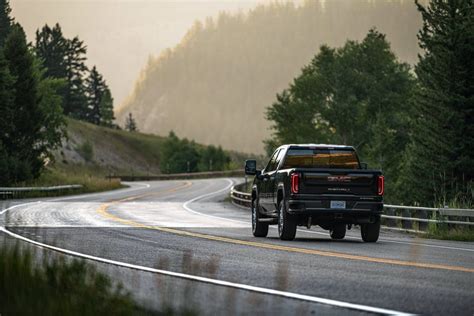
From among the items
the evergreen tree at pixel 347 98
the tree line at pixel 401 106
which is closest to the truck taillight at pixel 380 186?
the tree line at pixel 401 106

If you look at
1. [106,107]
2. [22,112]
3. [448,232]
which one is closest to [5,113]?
[22,112]

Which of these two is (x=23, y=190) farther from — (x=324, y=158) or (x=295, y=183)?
(x=295, y=183)

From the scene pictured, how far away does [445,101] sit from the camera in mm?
47656

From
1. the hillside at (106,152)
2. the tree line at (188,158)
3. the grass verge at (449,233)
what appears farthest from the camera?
the tree line at (188,158)

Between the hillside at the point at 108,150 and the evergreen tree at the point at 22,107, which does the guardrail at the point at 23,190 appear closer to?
the evergreen tree at the point at 22,107

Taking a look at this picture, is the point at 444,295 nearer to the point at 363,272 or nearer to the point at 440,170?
the point at 363,272

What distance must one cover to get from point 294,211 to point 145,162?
153 m

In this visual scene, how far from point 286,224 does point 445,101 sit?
105 ft

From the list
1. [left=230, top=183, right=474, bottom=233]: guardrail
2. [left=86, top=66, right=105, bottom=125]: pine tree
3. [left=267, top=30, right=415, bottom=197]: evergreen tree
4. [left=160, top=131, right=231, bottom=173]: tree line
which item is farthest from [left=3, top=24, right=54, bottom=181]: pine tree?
[left=86, top=66, right=105, bottom=125]: pine tree

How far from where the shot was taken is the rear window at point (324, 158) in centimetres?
1917

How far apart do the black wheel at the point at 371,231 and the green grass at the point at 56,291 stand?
366 inches

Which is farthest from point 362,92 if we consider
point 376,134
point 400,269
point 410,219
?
point 400,269

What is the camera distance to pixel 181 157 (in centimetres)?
15662

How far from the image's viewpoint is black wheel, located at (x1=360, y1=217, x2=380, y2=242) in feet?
59.3
